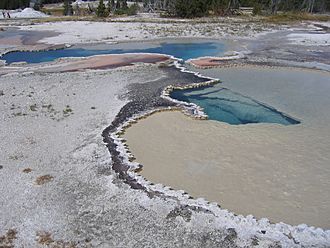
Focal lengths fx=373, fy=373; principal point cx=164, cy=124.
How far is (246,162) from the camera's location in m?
12.8

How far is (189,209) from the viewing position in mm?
10078

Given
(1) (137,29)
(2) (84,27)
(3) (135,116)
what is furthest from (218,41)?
(3) (135,116)

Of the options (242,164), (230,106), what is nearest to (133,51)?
(230,106)

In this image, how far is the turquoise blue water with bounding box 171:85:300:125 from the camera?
16.7 metres

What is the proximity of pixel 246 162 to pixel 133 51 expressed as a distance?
22.8m

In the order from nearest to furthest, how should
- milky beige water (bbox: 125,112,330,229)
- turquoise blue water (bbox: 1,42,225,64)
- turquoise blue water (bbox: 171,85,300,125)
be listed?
1. milky beige water (bbox: 125,112,330,229)
2. turquoise blue water (bbox: 171,85,300,125)
3. turquoise blue water (bbox: 1,42,225,64)

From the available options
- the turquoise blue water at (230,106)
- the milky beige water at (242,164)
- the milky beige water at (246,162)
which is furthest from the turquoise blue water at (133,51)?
the milky beige water at (242,164)

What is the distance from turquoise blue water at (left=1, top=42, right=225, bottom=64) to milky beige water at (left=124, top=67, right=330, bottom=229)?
16.1m

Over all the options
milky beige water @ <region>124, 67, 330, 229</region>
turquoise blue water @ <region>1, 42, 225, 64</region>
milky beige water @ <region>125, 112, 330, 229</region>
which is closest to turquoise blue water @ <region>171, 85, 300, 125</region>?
milky beige water @ <region>124, 67, 330, 229</region>

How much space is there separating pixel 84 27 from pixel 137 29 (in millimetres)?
7711

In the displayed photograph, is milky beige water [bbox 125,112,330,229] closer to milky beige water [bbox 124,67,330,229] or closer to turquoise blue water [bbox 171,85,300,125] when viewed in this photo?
milky beige water [bbox 124,67,330,229]

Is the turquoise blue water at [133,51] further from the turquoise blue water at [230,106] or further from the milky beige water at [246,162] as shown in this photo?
the milky beige water at [246,162]

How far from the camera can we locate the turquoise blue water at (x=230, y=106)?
16.7m

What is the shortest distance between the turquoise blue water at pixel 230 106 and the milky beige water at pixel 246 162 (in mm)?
778
